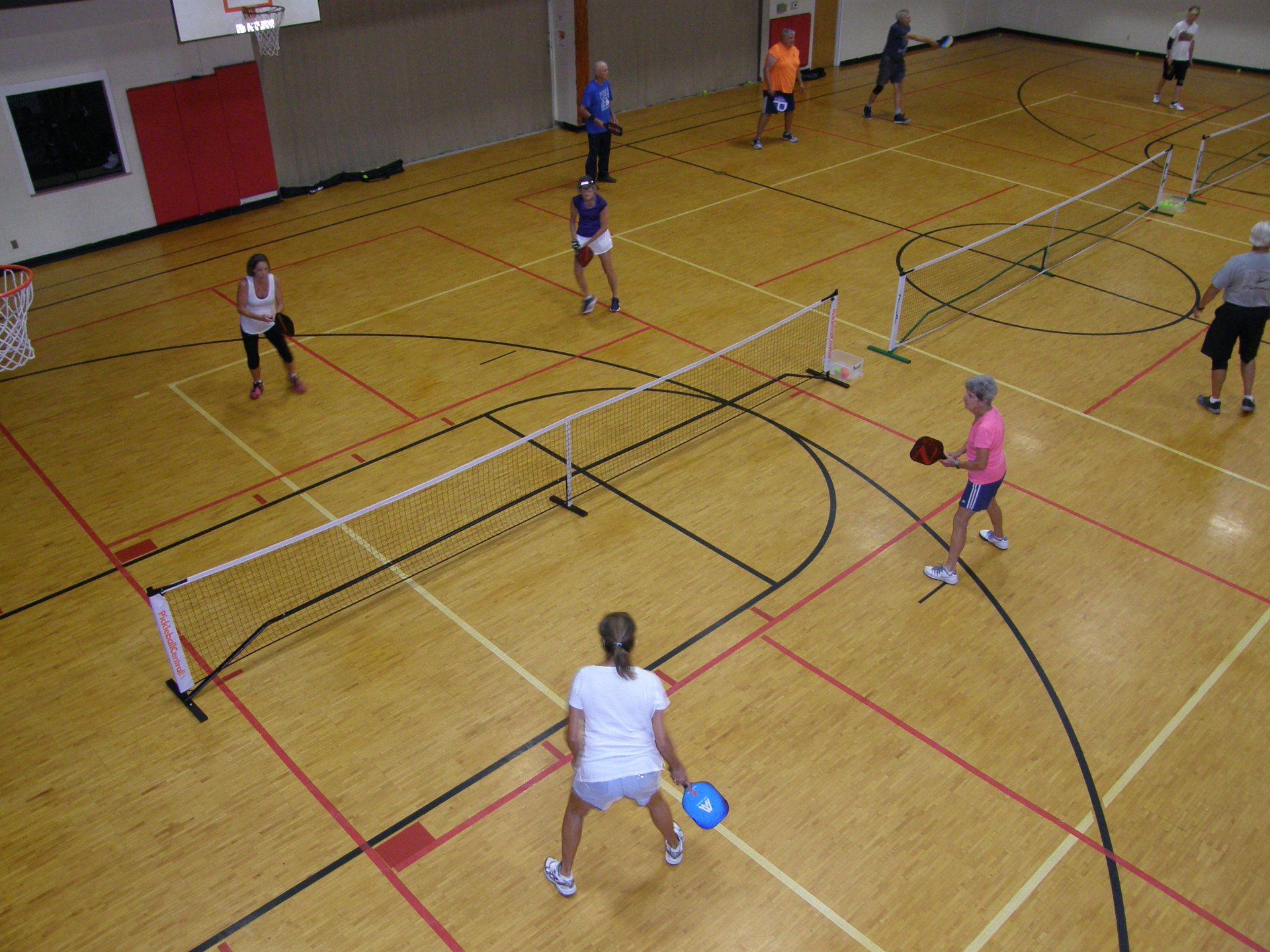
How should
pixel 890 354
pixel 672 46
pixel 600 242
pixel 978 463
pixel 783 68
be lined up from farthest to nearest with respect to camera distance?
pixel 672 46
pixel 783 68
pixel 600 242
pixel 890 354
pixel 978 463

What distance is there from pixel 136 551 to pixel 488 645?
332cm

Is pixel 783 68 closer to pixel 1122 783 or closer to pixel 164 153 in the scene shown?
pixel 164 153

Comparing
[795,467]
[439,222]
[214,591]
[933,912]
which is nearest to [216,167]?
[439,222]

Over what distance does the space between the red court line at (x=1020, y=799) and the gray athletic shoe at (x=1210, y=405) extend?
228 inches

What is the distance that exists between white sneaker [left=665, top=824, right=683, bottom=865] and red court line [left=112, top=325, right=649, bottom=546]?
209 inches

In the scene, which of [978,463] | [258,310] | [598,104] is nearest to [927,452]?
[978,463]

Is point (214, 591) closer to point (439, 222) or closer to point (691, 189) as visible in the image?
point (439, 222)

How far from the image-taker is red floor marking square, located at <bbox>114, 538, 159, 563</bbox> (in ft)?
26.8

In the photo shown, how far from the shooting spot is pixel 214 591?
25.7 ft

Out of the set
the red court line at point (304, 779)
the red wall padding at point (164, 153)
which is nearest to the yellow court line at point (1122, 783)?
the red court line at point (304, 779)

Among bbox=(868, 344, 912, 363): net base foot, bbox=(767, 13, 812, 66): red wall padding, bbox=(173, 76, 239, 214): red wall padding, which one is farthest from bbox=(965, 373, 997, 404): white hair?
bbox=(767, 13, 812, 66): red wall padding

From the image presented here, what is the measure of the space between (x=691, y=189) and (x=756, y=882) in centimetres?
1235

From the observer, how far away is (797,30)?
21.8 m

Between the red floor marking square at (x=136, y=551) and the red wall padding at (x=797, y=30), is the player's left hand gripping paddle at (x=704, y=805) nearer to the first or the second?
the red floor marking square at (x=136, y=551)
